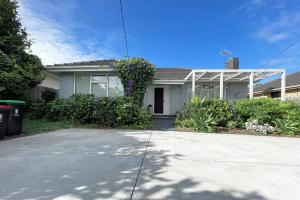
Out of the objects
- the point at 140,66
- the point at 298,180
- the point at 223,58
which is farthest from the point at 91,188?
the point at 223,58

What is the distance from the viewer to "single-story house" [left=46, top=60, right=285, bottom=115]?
42.0 feet

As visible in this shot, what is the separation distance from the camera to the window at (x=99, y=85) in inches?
532

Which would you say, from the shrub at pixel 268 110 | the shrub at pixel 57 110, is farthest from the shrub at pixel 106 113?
the shrub at pixel 268 110

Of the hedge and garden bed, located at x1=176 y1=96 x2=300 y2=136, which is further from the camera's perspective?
the hedge

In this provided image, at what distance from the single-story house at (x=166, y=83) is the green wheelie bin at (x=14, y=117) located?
584 centimetres

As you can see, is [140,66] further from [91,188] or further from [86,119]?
[91,188]

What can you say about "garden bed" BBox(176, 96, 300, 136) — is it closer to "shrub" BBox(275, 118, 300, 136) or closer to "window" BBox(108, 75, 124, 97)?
"shrub" BBox(275, 118, 300, 136)

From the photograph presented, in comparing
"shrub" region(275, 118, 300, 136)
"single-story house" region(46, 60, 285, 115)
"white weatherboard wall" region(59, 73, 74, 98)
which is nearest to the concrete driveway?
"shrub" region(275, 118, 300, 136)

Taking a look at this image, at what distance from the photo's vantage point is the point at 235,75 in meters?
13.9

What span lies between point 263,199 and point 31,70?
11.9 meters

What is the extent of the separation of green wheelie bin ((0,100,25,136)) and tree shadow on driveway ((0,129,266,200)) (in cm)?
166

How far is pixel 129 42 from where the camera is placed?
11.9 metres

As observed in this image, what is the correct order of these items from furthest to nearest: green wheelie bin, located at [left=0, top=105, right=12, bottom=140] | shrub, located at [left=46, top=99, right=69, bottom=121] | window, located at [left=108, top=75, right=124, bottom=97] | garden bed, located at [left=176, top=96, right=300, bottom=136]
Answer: window, located at [left=108, top=75, right=124, bottom=97] → shrub, located at [left=46, top=99, right=69, bottom=121] → garden bed, located at [left=176, top=96, right=300, bottom=136] → green wheelie bin, located at [left=0, top=105, right=12, bottom=140]

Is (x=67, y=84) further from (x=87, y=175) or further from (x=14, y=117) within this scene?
(x=87, y=175)
